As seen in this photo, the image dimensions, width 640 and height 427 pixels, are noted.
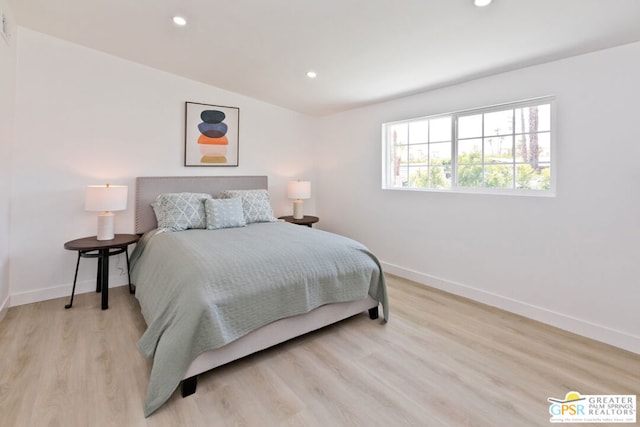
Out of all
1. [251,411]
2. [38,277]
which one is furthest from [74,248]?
[251,411]

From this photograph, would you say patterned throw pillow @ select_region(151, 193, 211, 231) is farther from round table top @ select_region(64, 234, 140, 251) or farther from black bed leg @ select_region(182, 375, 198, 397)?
black bed leg @ select_region(182, 375, 198, 397)

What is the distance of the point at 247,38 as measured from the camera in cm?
272

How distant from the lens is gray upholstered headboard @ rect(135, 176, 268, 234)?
3510mm

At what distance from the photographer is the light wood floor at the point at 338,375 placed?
162 centimetres

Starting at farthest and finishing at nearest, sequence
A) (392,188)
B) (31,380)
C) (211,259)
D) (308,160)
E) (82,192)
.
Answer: (308,160) → (392,188) → (82,192) → (211,259) → (31,380)

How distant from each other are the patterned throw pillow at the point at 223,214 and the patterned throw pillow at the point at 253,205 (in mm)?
163

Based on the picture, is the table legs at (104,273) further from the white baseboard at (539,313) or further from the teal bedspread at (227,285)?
the white baseboard at (539,313)

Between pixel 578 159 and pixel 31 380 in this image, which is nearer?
pixel 31 380

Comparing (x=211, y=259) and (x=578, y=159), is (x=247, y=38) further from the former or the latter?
(x=578, y=159)

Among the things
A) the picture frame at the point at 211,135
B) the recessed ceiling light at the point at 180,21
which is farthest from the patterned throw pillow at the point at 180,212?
the recessed ceiling light at the point at 180,21

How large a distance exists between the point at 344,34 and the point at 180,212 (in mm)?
2236

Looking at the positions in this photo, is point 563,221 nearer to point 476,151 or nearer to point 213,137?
point 476,151

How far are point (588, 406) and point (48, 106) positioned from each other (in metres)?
4.68

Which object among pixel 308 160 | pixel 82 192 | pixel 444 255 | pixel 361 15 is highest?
pixel 361 15
